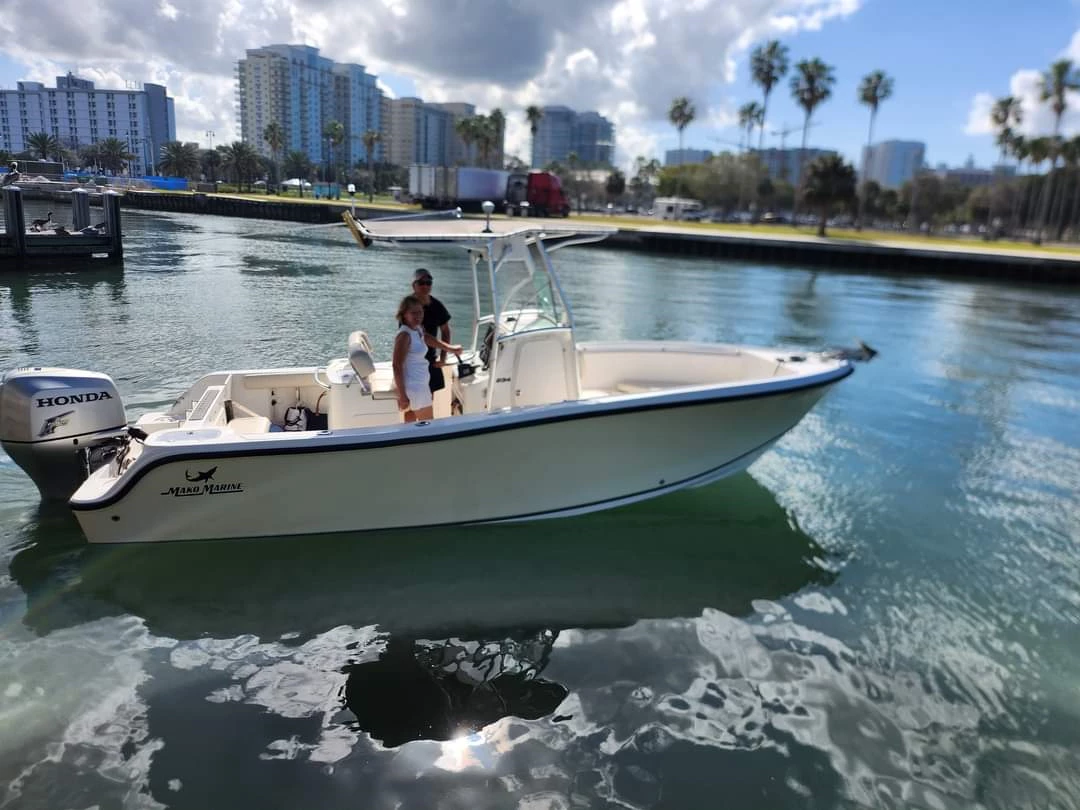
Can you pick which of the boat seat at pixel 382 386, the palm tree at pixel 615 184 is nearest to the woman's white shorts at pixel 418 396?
the boat seat at pixel 382 386

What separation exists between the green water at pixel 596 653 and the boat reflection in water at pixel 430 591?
0.02 metres

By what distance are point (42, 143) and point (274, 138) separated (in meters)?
76.7

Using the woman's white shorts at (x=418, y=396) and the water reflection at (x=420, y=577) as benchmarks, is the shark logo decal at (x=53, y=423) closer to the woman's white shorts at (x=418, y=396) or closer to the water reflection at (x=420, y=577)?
the water reflection at (x=420, y=577)

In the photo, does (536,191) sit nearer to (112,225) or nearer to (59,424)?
(112,225)

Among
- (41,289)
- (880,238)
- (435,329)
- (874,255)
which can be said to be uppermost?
(880,238)

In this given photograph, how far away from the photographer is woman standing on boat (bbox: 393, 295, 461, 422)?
561 cm

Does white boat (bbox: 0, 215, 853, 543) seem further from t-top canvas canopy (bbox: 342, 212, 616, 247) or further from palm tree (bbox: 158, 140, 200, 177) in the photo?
palm tree (bbox: 158, 140, 200, 177)

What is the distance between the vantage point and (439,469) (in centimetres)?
566

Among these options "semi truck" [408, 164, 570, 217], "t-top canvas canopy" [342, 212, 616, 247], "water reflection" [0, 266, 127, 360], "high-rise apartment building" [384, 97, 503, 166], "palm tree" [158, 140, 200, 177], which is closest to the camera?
"t-top canvas canopy" [342, 212, 616, 247]

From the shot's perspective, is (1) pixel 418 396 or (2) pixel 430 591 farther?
(1) pixel 418 396

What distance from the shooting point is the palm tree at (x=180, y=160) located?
1997 inches

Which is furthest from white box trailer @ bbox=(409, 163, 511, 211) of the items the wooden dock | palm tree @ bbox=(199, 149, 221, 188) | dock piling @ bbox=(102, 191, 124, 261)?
dock piling @ bbox=(102, 191, 124, 261)

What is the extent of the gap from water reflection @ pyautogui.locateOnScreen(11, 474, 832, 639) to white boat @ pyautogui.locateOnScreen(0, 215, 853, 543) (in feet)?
1.14

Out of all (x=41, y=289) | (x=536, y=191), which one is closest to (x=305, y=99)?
(x=536, y=191)
